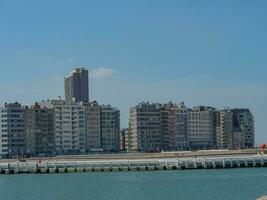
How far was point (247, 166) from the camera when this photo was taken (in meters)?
141

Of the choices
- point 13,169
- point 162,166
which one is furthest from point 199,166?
point 13,169

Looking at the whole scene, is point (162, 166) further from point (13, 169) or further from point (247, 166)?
point (13, 169)

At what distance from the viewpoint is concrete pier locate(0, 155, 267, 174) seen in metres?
140

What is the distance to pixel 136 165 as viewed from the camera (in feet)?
464

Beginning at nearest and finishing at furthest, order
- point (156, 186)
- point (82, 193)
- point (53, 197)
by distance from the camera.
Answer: point (53, 197) → point (82, 193) → point (156, 186)

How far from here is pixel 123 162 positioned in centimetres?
14200

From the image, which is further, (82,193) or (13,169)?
(13,169)

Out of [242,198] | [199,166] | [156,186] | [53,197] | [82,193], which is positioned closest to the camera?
[242,198]

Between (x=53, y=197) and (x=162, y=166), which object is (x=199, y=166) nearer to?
(x=162, y=166)

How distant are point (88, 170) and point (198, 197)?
73.4 meters

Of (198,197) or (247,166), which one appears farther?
(247,166)

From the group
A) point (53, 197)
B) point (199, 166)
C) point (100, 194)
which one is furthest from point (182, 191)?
point (199, 166)

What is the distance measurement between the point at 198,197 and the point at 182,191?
8.81m

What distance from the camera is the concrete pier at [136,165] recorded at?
14012cm
